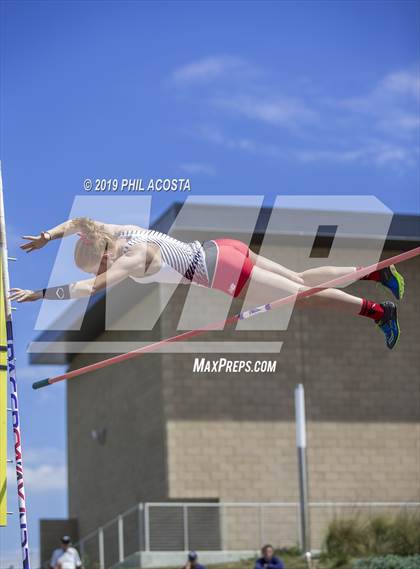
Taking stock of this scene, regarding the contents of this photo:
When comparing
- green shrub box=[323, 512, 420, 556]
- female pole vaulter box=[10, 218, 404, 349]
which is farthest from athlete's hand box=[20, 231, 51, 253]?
green shrub box=[323, 512, 420, 556]

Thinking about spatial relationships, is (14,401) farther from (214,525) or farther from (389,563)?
(214,525)

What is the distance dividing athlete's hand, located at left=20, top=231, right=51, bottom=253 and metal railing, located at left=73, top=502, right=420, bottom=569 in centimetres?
1117

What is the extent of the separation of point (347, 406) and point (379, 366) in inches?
38.7

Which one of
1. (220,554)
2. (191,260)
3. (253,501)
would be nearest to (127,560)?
(220,554)

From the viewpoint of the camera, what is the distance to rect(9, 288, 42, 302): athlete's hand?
9352 mm

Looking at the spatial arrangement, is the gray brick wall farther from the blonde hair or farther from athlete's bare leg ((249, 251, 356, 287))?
the blonde hair

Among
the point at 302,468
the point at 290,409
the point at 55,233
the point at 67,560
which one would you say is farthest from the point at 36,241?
the point at 290,409

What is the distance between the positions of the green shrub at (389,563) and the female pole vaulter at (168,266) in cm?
853

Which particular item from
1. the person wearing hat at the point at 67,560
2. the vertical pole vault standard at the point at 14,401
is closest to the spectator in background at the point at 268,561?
the person wearing hat at the point at 67,560

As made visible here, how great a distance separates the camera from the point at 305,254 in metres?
21.8

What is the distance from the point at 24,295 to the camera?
937cm

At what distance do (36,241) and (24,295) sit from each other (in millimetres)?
487

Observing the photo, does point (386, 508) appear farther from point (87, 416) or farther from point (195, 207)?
point (87, 416)
